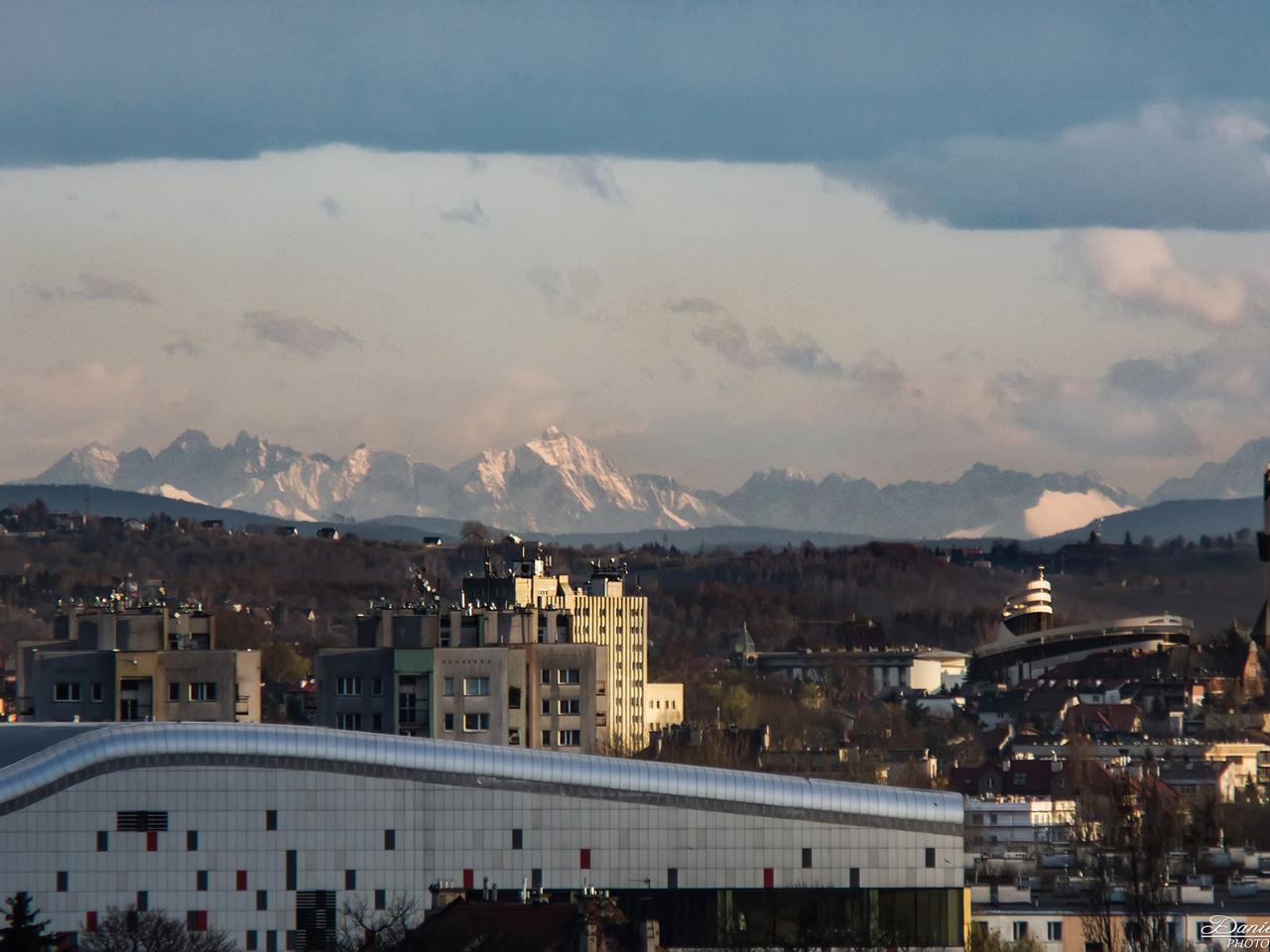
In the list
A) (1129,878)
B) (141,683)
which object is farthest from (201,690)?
(1129,878)

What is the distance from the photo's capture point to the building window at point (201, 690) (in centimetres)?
14400

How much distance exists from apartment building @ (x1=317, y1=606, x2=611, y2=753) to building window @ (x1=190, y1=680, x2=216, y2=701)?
20.0 feet

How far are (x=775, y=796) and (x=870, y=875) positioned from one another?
10.6 ft

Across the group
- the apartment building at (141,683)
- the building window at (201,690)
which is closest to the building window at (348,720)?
the apartment building at (141,683)

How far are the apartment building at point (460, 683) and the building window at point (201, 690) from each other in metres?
6.11

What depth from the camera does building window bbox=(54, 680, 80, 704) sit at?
5635 inches

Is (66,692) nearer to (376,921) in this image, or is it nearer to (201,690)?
(201,690)

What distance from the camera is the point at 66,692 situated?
144 metres

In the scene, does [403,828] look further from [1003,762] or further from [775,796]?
[1003,762]

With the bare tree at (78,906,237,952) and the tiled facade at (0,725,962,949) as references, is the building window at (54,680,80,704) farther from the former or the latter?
the bare tree at (78,906,237,952)

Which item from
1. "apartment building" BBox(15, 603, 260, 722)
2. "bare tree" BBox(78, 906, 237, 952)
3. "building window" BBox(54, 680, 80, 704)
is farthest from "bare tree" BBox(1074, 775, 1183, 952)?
"building window" BBox(54, 680, 80, 704)

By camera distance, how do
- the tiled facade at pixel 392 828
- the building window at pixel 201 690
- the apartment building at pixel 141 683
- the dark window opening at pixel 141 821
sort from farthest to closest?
the building window at pixel 201 690, the apartment building at pixel 141 683, the dark window opening at pixel 141 821, the tiled facade at pixel 392 828

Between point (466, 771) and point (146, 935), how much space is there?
1207cm

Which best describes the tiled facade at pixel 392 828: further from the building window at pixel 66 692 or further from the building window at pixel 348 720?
the building window at pixel 348 720
